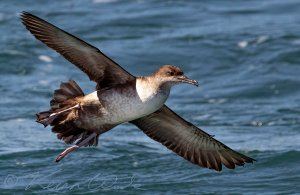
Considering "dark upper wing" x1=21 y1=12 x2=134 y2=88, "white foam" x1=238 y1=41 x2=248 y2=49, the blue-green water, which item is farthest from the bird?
"white foam" x1=238 y1=41 x2=248 y2=49

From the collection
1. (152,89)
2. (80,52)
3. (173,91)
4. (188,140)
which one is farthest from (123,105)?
(173,91)

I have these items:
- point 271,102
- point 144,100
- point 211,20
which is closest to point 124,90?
point 144,100

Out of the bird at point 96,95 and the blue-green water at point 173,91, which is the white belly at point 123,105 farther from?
the blue-green water at point 173,91

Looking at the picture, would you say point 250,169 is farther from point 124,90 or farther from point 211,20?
point 211,20

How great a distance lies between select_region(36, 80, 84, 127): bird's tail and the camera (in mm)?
8836

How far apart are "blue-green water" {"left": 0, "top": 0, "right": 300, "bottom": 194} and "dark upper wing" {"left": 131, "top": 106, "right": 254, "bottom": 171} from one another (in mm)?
1063

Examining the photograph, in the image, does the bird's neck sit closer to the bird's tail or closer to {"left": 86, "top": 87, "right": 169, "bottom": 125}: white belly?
{"left": 86, "top": 87, "right": 169, "bottom": 125}: white belly

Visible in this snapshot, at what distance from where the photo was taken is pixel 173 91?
1595cm

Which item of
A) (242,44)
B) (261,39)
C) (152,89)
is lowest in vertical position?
(152,89)

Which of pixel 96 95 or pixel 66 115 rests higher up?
pixel 96 95

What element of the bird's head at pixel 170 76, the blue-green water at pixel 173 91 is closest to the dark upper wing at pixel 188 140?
the bird's head at pixel 170 76

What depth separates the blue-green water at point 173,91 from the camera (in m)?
11.0

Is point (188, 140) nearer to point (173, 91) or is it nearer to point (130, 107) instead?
point (130, 107)

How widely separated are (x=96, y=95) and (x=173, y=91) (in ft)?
23.6
